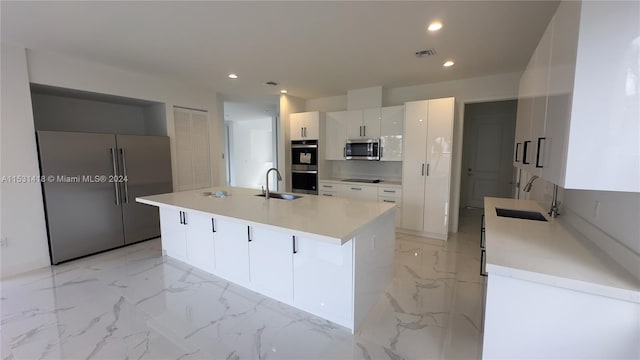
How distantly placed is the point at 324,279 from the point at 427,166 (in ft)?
9.02

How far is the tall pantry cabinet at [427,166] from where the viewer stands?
3873 millimetres

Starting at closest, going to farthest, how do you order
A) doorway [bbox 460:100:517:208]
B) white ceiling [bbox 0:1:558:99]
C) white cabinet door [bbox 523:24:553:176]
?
1. white cabinet door [bbox 523:24:553:176]
2. white ceiling [bbox 0:1:558:99]
3. doorway [bbox 460:100:517:208]

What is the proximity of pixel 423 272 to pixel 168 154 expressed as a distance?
4019 millimetres

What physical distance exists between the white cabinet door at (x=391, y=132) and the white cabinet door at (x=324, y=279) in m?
→ 2.85

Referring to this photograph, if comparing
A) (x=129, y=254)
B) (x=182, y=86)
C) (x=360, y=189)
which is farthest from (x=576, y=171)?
(x=182, y=86)

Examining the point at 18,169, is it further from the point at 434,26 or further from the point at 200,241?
the point at 434,26

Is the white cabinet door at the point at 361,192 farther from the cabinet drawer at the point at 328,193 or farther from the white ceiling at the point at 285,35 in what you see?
the white ceiling at the point at 285,35

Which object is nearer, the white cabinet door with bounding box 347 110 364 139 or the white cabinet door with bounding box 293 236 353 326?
the white cabinet door with bounding box 293 236 353 326

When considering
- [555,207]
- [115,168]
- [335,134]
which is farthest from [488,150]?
[115,168]

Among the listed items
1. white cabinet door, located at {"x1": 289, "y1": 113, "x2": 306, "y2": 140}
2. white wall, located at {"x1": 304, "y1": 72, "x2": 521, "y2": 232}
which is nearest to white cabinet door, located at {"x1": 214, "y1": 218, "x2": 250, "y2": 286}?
white cabinet door, located at {"x1": 289, "y1": 113, "x2": 306, "y2": 140}

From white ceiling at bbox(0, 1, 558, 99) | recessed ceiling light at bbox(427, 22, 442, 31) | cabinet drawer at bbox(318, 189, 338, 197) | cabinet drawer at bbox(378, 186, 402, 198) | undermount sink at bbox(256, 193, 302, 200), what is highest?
white ceiling at bbox(0, 1, 558, 99)

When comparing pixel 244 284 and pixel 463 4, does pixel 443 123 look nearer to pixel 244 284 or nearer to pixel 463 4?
pixel 463 4

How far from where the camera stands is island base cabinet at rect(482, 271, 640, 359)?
1.05 metres

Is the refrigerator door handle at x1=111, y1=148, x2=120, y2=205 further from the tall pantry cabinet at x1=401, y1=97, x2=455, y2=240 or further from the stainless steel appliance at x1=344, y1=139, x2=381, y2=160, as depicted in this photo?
the tall pantry cabinet at x1=401, y1=97, x2=455, y2=240
